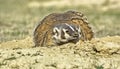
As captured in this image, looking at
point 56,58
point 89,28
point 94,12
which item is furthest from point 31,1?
point 56,58

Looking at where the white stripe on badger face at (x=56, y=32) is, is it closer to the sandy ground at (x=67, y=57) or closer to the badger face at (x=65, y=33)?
the badger face at (x=65, y=33)

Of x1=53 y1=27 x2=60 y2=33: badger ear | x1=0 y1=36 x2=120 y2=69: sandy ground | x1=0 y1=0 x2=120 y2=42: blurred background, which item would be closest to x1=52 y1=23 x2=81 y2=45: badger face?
x1=53 y1=27 x2=60 y2=33: badger ear

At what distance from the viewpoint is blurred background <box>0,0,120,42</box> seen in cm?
1838

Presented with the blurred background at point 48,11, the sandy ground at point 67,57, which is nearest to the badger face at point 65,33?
the sandy ground at point 67,57

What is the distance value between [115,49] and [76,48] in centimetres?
74

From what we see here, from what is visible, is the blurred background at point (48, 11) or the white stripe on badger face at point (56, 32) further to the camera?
the blurred background at point (48, 11)

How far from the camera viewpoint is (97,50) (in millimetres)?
9203

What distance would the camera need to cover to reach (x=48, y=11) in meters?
→ 24.7

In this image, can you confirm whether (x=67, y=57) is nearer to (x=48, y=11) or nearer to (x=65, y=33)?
(x=65, y=33)

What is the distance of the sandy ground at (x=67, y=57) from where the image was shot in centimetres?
863

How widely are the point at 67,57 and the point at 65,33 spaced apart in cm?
75

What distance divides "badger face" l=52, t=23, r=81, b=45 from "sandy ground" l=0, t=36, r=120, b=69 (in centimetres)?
12

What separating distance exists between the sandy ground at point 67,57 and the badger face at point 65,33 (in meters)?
0.12

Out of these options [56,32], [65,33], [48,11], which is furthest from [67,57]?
[48,11]
